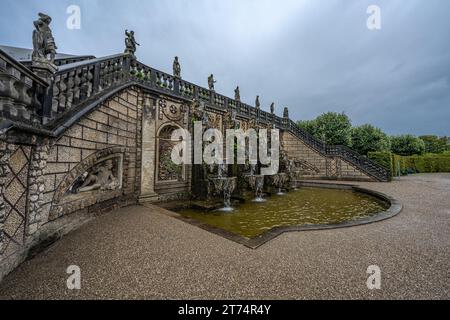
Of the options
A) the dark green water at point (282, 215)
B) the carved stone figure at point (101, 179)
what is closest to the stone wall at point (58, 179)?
the carved stone figure at point (101, 179)

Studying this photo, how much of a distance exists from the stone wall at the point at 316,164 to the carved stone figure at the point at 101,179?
1607cm

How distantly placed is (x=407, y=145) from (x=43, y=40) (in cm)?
4029

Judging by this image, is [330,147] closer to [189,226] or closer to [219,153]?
[219,153]

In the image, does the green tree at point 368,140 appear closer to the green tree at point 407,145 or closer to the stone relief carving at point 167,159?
the green tree at point 407,145

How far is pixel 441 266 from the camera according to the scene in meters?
2.87

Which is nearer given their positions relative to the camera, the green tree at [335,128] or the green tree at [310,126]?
the green tree at [335,128]

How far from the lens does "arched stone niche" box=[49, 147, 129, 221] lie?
4.13 metres

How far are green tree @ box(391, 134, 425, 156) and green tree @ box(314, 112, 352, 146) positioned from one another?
38.6 ft

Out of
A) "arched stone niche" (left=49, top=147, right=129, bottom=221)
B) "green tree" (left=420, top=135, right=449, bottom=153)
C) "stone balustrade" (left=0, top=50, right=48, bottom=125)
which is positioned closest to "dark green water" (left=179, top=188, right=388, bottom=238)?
"arched stone niche" (left=49, top=147, right=129, bottom=221)

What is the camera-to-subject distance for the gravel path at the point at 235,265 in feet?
7.54

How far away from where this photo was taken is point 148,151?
26.6ft
